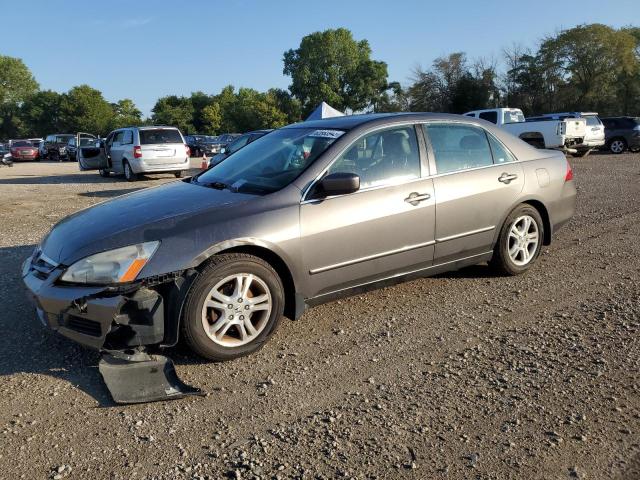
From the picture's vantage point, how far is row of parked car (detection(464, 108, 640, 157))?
19.6m

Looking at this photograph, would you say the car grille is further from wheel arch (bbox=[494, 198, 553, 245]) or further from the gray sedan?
wheel arch (bbox=[494, 198, 553, 245])

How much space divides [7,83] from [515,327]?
346 feet

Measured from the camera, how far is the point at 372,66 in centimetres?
7488

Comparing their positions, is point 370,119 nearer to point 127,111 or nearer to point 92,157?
point 92,157

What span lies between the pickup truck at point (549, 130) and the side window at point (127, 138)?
461 inches

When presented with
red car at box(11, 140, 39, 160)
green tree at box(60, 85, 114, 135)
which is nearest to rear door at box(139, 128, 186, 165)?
red car at box(11, 140, 39, 160)

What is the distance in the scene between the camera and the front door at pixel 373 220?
3.84 meters

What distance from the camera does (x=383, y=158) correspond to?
4309 millimetres

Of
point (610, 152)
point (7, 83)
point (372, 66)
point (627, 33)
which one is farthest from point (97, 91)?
point (610, 152)

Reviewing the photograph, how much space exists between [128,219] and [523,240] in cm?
356

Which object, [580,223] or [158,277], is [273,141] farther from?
[580,223]

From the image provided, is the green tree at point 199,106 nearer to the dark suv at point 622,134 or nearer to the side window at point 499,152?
the dark suv at point 622,134

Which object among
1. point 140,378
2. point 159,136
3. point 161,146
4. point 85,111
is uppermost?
point 85,111

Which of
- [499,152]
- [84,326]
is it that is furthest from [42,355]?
[499,152]
